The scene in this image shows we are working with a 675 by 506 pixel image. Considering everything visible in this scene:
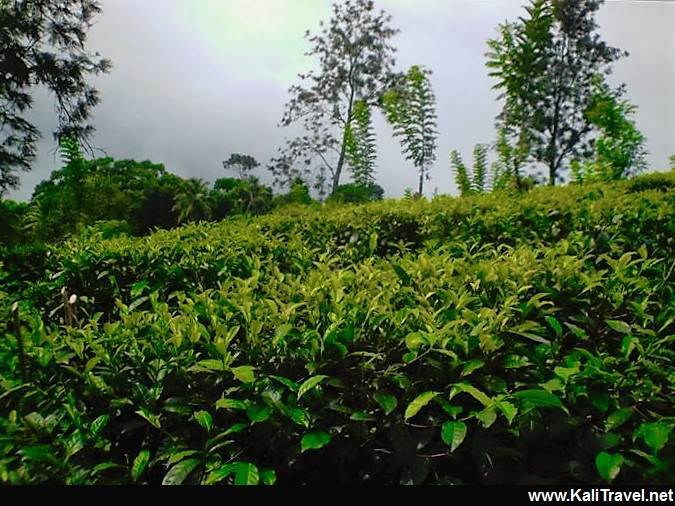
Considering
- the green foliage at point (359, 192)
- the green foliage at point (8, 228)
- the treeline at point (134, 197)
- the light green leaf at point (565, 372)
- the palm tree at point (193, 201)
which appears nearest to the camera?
the light green leaf at point (565, 372)

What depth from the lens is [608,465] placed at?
4.23ft

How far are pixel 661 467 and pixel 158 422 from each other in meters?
1.22

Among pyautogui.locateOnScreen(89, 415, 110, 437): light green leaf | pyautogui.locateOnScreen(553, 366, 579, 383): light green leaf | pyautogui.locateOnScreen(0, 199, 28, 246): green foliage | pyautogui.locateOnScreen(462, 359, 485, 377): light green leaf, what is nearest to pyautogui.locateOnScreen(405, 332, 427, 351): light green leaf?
pyautogui.locateOnScreen(462, 359, 485, 377): light green leaf

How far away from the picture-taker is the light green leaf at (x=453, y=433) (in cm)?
131

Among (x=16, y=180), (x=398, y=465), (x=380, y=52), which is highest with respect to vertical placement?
(x=380, y=52)

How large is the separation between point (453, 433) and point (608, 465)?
0.36 meters

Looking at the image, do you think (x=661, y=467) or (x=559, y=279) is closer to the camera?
(x=661, y=467)

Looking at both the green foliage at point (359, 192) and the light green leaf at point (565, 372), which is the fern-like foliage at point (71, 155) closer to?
the green foliage at point (359, 192)

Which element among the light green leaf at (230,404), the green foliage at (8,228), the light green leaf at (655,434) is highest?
the green foliage at (8,228)

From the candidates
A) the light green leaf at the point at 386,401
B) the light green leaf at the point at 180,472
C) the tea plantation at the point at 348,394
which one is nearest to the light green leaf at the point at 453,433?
the tea plantation at the point at 348,394

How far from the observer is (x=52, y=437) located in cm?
134

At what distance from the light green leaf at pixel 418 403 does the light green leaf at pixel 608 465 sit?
1.33 feet

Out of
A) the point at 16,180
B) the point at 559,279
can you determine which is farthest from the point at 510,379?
the point at 16,180

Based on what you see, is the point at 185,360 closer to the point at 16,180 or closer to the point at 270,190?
the point at 16,180
